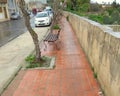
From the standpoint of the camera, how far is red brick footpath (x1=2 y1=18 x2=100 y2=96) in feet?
17.2

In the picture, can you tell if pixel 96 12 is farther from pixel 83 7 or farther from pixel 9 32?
pixel 9 32

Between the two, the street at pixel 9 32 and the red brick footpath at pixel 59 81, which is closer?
the red brick footpath at pixel 59 81

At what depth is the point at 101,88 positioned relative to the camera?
521 cm

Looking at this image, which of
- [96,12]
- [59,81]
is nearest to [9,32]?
[59,81]

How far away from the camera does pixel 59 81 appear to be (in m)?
5.88

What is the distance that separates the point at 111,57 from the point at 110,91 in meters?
0.78

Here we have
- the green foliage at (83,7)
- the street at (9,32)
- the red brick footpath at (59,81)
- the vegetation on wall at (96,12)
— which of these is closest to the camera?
the red brick footpath at (59,81)

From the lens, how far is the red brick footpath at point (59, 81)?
5.25 meters

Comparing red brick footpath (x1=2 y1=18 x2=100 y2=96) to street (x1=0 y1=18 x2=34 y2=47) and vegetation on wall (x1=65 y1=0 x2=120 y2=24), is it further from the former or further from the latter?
vegetation on wall (x1=65 y1=0 x2=120 y2=24)

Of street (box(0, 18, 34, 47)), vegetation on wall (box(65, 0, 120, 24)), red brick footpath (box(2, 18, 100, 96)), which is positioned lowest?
street (box(0, 18, 34, 47))

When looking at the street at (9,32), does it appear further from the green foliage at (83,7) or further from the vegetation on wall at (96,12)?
the green foliage at (83,7)

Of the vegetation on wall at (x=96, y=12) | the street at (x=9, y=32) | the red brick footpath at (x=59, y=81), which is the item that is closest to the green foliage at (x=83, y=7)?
the vegetation on wall at (x=96, y=12)

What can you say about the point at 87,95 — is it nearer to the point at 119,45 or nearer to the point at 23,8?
the point at 119,45

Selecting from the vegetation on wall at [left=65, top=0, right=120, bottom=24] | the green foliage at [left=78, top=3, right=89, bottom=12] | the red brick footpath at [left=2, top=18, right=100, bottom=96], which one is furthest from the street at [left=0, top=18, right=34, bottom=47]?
the green foliage at [left=78, top=3, right=89, bottom=12]
